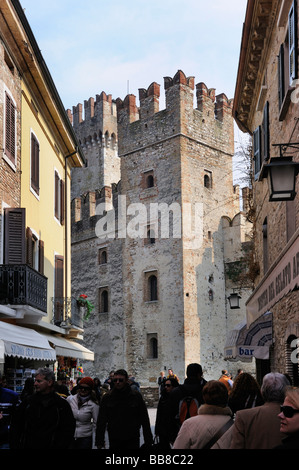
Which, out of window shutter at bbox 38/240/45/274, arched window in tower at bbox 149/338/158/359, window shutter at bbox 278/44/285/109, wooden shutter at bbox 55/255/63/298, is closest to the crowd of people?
window shutter at bbox 278/44/285/109

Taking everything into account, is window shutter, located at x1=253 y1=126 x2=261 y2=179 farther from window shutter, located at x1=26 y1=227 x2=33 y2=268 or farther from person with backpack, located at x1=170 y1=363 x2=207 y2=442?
person with backpack, located at x1=170 y1=363 x2=207 y2=442

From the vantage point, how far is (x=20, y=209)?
47.3ft

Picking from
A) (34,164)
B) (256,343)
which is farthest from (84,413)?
(34,164)

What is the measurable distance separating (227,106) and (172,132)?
466 cm

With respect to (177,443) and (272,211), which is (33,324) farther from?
(177,443)

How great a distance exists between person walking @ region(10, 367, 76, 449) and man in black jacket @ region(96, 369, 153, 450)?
122cm

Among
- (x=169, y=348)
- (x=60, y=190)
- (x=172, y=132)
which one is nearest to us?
(x=60, y=190)

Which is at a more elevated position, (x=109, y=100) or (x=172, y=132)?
(x=109, y=100)

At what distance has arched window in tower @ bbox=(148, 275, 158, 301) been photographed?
35562 millimetres

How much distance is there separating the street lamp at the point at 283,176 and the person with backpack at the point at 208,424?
2890 mm

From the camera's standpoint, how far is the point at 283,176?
23.6 ft

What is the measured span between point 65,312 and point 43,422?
14.2m

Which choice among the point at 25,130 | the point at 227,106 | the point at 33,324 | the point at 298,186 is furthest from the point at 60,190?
the point at 227,106

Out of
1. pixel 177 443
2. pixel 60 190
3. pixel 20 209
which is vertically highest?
pixel 60 190
